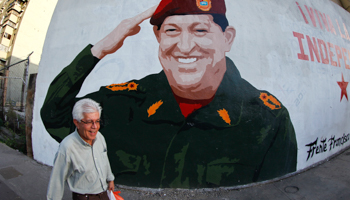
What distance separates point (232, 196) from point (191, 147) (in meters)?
1.25

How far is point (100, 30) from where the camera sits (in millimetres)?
4141

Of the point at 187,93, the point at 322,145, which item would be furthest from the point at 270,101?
the point at 322,145

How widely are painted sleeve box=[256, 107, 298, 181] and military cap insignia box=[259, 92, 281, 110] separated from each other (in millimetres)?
190

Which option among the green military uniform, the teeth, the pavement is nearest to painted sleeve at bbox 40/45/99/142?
the green military uniform

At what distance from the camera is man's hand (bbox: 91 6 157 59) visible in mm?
3949

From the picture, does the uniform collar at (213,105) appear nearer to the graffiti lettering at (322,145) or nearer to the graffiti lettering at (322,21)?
the graffiti lettering at (322,145)

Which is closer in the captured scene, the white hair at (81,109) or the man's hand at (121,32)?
the white hair at (81,109)

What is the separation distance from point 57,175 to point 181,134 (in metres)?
2.36

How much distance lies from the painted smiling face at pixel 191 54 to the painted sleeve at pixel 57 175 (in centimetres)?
246

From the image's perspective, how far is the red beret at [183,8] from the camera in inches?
151

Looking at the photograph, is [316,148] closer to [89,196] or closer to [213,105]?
[213,105]

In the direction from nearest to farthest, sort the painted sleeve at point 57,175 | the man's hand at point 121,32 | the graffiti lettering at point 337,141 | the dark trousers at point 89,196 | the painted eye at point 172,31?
the painted sleeve at point 57,175 → the dark trousers at point 89,196 → the painted eye at point 172,31 → the man's hand at point 121,32 → the graffiti lettering at point 337,141

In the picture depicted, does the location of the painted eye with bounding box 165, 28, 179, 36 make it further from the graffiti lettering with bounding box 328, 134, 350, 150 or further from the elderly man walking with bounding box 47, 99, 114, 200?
the graffiti lettering with bounding box 328, 134, 350, 150

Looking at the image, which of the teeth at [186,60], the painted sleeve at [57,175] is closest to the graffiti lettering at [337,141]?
the teeth at [186,60]
